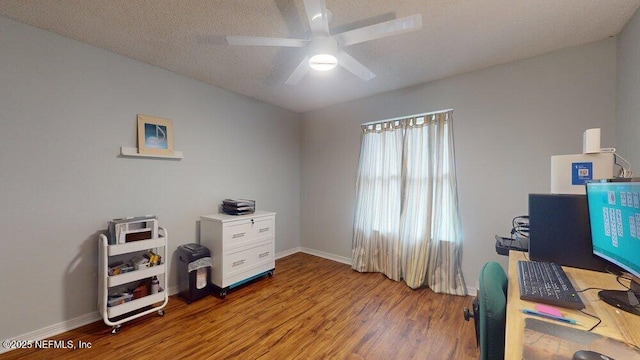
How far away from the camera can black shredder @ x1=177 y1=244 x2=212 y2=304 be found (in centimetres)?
239

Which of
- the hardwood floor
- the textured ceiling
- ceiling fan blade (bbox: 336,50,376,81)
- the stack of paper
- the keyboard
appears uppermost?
the textured ceiling

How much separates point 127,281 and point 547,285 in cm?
280

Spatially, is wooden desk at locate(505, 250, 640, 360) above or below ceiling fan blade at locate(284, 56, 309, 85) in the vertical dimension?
below

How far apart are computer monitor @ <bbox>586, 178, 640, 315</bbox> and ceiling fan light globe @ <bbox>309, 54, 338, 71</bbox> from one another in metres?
1.58

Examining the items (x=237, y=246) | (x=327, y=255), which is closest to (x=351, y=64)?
(x=237, y=246)

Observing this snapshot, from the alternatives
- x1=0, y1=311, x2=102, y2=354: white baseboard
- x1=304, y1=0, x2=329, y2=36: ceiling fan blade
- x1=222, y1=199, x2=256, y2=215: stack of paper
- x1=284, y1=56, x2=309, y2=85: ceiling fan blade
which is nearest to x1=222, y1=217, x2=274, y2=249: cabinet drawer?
x1=222, y1=199, x2=256, y2=215: stack of paper

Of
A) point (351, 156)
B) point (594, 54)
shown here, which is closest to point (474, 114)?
point (594, 54)

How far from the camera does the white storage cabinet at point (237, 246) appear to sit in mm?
2527

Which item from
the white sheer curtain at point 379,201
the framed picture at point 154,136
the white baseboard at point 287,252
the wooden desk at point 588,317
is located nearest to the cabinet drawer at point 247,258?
the white baseboard at point 287,252

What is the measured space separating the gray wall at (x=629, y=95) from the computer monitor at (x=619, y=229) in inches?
35.0

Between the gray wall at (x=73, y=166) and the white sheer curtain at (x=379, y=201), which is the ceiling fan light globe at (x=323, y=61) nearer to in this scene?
the white sheer curtain at (x=379, y=201)

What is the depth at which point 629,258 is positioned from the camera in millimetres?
900

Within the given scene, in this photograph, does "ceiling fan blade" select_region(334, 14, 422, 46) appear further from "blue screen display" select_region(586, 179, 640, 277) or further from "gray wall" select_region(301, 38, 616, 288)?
"gray wall" select_region(301, 38, 616, 288)

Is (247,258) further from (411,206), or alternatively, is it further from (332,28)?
(332,28)
